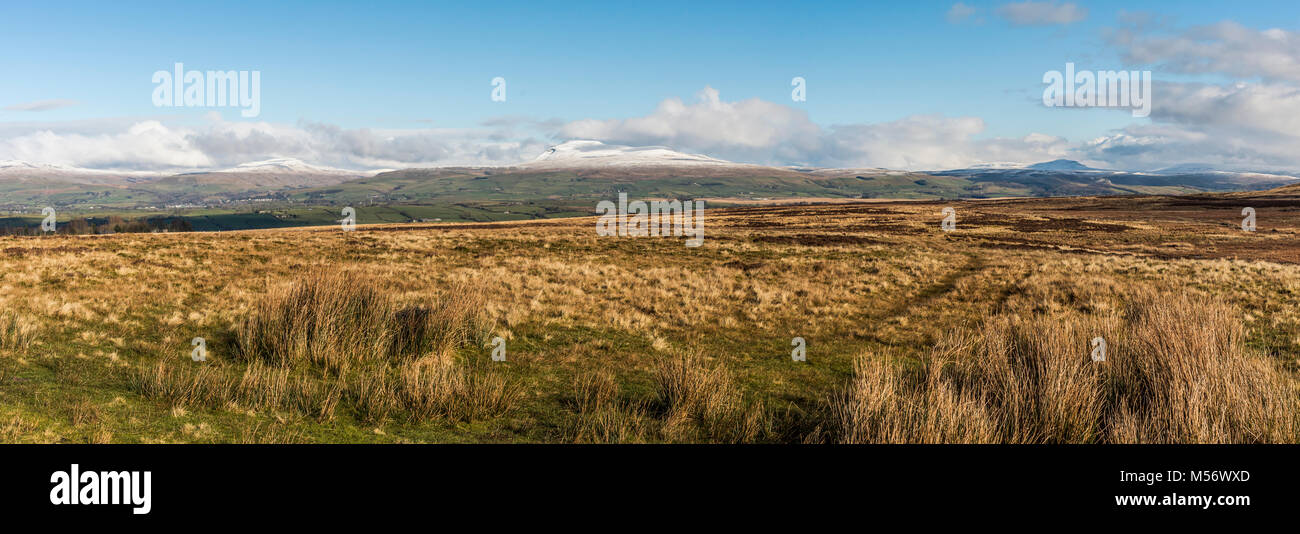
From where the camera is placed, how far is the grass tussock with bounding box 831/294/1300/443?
687cm

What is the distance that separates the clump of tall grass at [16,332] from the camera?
1158 cm

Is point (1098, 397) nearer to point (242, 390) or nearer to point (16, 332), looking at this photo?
point (242, 390)

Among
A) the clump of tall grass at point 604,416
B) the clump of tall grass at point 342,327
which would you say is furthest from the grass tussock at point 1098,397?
the clump of tall grass at point 342,327

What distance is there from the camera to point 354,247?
37.4m

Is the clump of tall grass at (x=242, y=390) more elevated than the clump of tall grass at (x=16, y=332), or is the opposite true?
the clump of tall grass at (x=16, y=332)

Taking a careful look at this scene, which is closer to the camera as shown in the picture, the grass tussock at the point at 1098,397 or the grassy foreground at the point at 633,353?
the grass tussock at the point at 1098,397

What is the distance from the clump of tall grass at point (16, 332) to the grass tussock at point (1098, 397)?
48.5ft

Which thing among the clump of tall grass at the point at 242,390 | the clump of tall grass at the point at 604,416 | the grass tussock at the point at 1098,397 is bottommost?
the clump of tall grass at the point at 604,416

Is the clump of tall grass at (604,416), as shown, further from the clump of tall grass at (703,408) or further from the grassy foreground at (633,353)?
the clump of tall grass at (703,408)

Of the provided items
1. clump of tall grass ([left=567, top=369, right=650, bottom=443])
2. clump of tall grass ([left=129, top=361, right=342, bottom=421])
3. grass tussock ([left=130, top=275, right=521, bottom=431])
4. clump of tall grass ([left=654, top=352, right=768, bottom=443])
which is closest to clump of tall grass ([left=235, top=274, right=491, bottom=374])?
grass tussock ([left=130, top=275, right=521, bottom=431])
